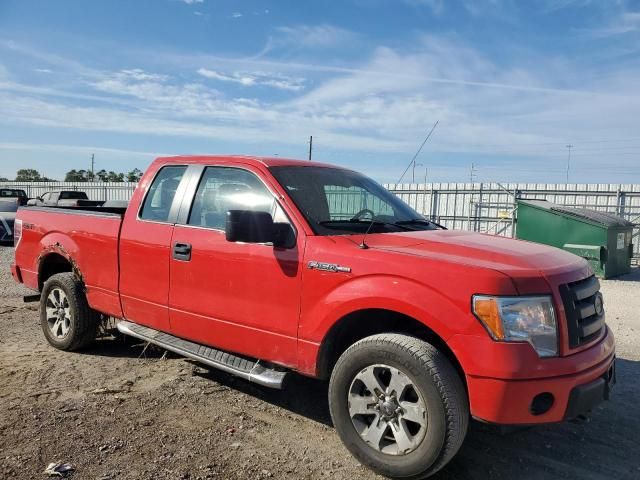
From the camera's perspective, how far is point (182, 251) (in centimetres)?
414

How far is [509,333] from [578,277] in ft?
2.35

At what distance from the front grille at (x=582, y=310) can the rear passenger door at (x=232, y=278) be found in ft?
5.27

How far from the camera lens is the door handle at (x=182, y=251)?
13.5 feet

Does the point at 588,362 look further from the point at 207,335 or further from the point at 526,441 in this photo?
the point at 207,335

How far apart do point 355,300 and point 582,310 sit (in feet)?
4.30

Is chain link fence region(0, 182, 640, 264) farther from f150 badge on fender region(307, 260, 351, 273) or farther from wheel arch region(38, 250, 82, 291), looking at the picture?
f150 badge on fender region(307, 260, 351, 273)

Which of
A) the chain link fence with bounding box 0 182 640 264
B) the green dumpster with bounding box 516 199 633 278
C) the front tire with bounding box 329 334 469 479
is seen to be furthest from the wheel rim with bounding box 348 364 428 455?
the chain link fence with bounding box 0 182 640 264

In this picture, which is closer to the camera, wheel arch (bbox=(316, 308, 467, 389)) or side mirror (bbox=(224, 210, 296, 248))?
wheel arch (bbox=(316, 308, 467, 389))

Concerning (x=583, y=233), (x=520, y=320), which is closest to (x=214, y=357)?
(x=520, y=320)

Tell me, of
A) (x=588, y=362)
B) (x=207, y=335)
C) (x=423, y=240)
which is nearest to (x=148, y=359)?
(x=207, y=335)

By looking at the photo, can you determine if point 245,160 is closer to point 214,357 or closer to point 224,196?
point 224,196

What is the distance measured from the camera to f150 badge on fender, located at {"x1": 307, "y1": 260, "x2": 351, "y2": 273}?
3.31m

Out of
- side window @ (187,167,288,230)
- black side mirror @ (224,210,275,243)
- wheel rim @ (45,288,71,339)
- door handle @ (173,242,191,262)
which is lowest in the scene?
wheel rim @ (45,288,71,339)

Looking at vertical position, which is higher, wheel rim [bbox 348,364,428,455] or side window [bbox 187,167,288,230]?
side window [bbox 187,167,288,230]
